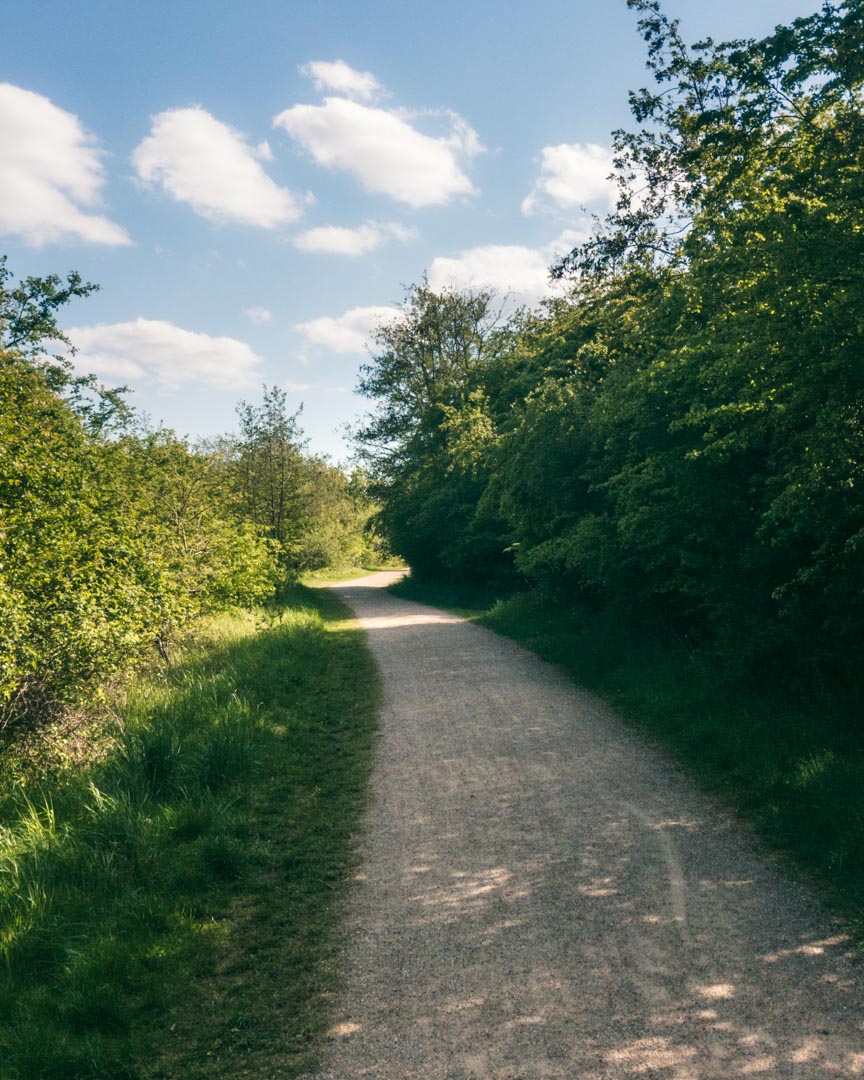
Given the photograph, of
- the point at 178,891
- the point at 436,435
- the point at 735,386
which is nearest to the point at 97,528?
the point at 178,891

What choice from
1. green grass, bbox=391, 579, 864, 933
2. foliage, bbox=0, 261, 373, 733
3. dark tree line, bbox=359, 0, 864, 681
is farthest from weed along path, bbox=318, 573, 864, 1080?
foliage, bbox=0, 261, 373, 733

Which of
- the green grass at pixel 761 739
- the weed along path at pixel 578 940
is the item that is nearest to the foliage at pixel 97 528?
the weed along path at pixel 578 940

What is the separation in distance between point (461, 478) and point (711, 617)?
20743 millimetres

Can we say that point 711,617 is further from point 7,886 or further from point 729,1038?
point 7,886

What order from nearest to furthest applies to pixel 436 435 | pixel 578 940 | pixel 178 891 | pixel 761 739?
pixel 578 940, pixel 178 891, pixel 761 739, pixel 436 435

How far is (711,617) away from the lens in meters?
9.33

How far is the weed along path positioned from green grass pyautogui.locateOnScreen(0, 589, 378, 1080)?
0.37 m

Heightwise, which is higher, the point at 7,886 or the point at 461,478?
the point at 461,478

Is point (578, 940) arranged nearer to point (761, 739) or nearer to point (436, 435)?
point (761, 739)

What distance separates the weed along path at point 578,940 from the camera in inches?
139

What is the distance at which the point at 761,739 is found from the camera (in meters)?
7.35

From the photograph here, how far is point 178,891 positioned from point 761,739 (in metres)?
5.56

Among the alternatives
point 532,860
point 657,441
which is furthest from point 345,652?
point 532,860

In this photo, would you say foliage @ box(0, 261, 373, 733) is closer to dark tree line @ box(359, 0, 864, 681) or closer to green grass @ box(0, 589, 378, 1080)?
green grass @ box(0, 589, 378, 1080)
